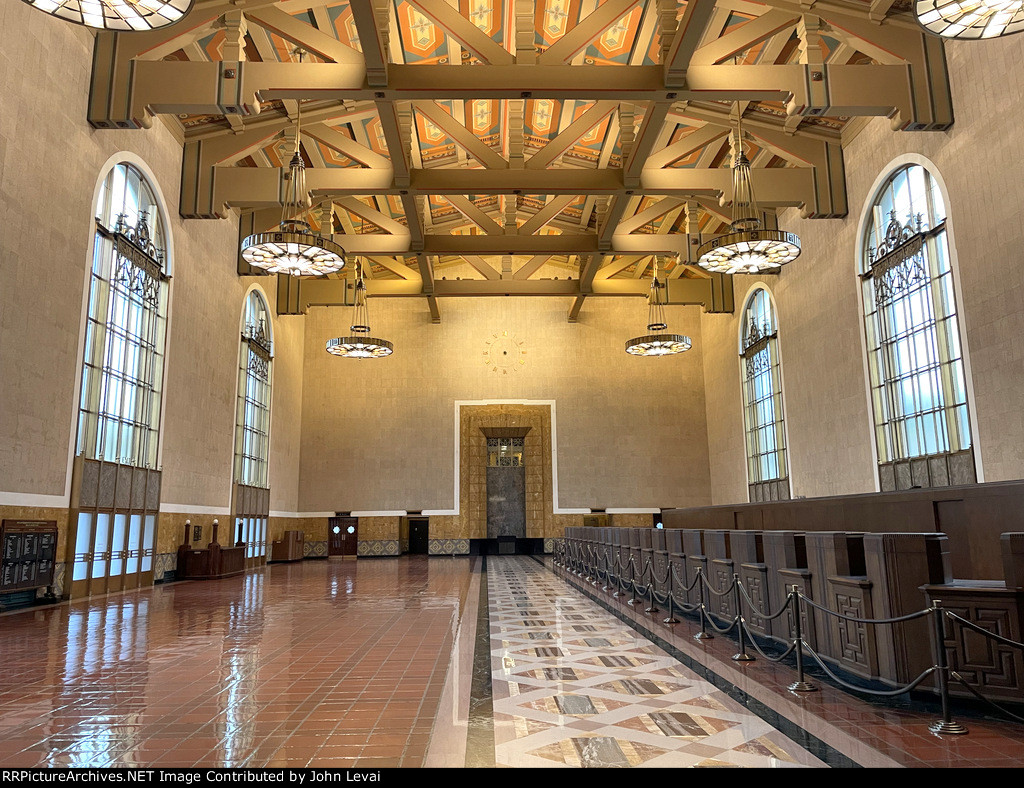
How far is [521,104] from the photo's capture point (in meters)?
14.7

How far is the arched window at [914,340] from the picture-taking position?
12.1m

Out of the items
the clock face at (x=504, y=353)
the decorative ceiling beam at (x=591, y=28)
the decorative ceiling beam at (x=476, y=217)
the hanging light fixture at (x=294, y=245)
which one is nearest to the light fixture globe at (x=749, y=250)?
the decorative ceiling beam at (x=591, y=28)

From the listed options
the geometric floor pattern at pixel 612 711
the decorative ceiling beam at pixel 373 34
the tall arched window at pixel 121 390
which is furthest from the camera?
the tall arched window at pixel 121 390

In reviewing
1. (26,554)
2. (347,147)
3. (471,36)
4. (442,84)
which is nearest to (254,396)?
(347,147)

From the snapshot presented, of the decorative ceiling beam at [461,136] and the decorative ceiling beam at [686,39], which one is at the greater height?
the decorative ceiling beam at [461,136]

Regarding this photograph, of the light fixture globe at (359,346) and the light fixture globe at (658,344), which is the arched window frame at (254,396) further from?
the light fixture globe at (658,344)

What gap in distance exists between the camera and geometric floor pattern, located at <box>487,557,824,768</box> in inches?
139

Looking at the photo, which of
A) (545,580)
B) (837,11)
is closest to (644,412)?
(545,580)

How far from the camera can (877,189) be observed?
47.0ft

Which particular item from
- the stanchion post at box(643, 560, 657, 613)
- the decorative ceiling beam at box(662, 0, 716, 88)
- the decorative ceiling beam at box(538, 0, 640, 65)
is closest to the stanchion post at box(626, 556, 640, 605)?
the stanchion post at box(643, 560, 657, 613)

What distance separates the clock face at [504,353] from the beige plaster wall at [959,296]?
7484 mm

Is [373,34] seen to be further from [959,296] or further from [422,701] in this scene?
[959,296]

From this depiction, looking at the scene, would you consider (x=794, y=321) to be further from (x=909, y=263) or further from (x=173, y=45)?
(x=173, y=45)
